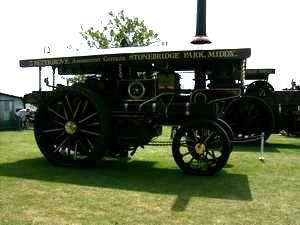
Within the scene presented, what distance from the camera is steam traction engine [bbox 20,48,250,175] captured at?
920cm

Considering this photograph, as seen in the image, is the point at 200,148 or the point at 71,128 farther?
the point at 71,128

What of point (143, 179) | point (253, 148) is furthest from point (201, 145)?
point (253, 148)

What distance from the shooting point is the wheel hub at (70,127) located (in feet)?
33.3

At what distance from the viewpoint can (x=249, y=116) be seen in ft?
52.1

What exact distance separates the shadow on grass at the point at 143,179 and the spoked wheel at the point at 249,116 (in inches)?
233

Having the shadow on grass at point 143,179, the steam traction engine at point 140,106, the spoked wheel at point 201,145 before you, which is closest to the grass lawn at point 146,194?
the shadow on grass at point 143,179

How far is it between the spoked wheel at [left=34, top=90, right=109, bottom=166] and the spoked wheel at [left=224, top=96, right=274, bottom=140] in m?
6.83

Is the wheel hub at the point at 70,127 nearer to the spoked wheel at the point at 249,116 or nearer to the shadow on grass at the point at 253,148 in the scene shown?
the shadow on grass at the point at 253,148

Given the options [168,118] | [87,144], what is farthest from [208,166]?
[87,144]

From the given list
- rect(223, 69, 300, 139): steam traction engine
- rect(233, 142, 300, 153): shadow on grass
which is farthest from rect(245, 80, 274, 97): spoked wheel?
rect(233, 142, 300, 153): shadow on grass

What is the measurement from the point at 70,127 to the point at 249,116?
25.4 feet

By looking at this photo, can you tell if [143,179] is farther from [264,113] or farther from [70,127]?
[264,113]

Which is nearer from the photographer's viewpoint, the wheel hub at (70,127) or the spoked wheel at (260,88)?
the wheel hub at (70,127)

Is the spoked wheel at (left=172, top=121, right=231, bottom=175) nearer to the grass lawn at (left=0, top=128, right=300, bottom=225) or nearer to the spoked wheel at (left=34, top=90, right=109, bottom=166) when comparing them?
the grass lawn at (left=0, top=128, right=300, bottom=225)
